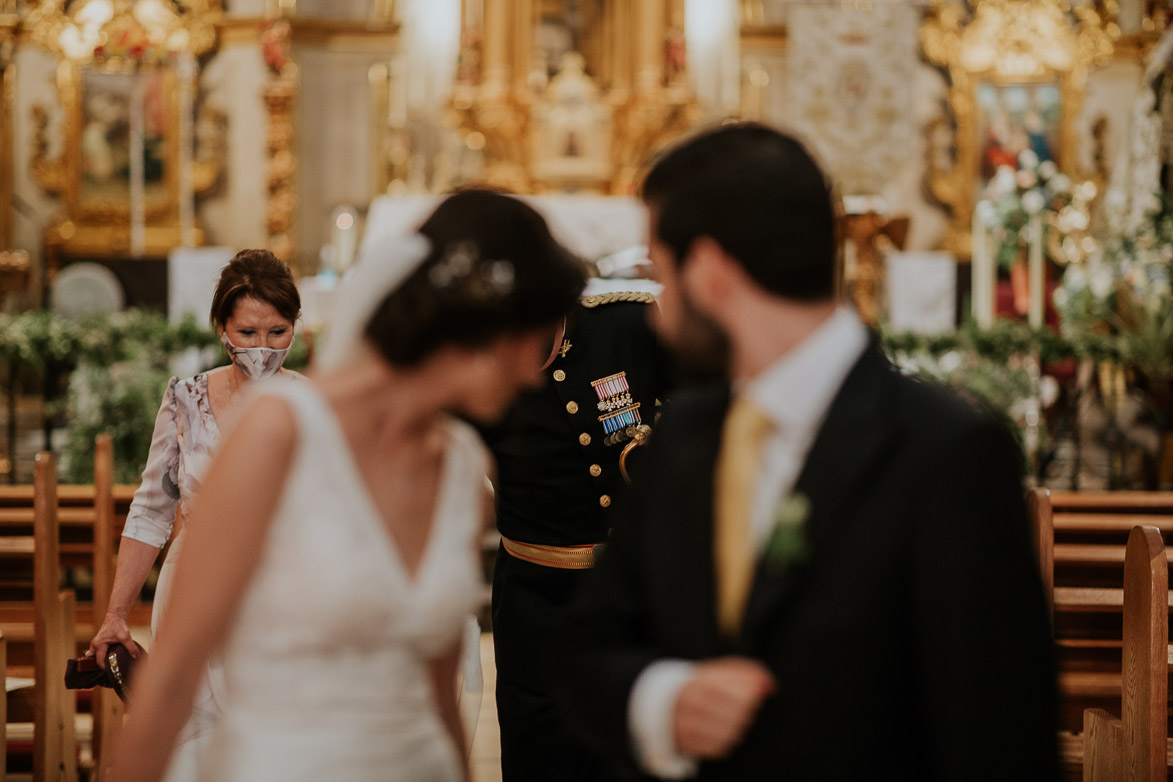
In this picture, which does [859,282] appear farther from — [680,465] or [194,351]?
[680,465]

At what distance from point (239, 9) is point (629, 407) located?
38.8 ft

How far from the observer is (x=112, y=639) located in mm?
2760

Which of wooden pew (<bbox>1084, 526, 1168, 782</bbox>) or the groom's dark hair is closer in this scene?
the groom's dark hair

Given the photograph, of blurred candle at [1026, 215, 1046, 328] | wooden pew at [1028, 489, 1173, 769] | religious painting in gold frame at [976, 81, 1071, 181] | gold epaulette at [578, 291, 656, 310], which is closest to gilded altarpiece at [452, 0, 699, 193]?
religious painting in gold frame at [976, 81, 1071, 181]

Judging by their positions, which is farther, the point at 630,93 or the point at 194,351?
the point at 630,93

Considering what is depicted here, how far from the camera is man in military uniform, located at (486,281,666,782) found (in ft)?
9.98

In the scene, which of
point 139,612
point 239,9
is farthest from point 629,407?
point 239,9

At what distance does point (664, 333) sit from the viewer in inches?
61.4

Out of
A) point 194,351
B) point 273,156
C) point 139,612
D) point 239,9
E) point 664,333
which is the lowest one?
point 139,612

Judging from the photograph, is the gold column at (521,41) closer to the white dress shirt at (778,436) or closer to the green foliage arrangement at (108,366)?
the green foliage arrangement at (108,366)

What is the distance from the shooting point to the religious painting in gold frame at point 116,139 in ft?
44.1

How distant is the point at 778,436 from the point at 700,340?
0.14m

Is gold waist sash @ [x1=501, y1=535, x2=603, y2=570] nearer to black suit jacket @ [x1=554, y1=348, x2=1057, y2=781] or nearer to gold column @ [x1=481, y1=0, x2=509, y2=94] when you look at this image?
black suit jacket @ [x1=554, y1=348, x2=1057, y2=781]

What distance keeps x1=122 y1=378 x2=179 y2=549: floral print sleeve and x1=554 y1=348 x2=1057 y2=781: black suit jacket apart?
184 centimetres
